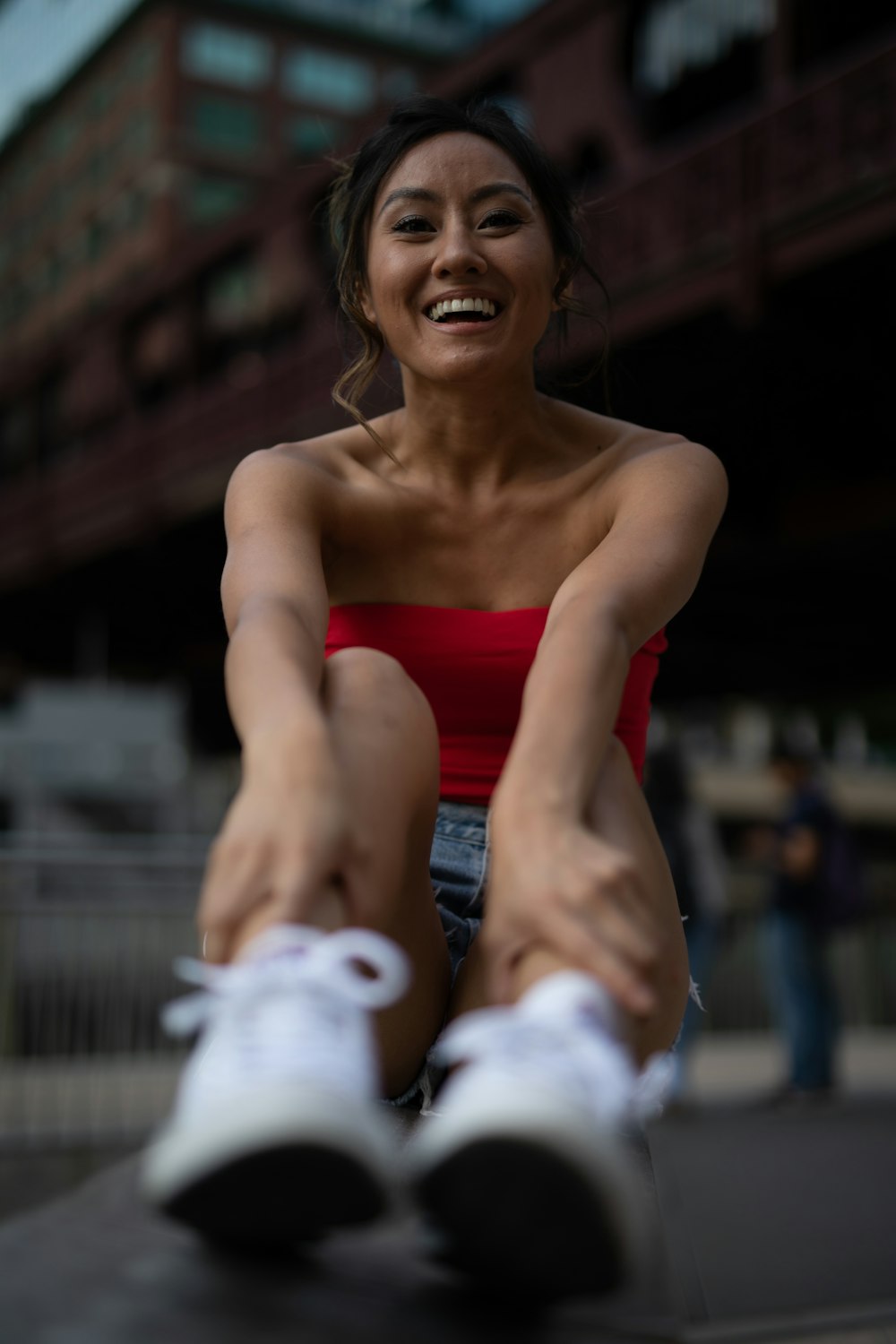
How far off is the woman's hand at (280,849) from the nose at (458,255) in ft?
2.67

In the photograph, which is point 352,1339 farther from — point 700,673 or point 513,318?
point 700,673

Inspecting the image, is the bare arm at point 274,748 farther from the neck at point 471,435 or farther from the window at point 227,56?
the window at point 227,56

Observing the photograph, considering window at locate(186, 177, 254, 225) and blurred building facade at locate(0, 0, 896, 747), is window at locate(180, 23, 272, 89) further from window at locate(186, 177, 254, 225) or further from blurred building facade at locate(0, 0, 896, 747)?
blurred building facade at locate(0, 0, 896, 747)

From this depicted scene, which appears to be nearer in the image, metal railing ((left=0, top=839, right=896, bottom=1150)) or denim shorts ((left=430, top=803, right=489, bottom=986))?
denim shorts ((left=430, top=803, right=489, bottom=986))

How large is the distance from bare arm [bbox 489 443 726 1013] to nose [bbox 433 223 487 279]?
412 mm

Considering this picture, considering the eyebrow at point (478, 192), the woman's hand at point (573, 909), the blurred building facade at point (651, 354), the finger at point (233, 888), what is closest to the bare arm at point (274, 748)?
the finger at point (233, 888)

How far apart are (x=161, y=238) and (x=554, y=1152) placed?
204ft

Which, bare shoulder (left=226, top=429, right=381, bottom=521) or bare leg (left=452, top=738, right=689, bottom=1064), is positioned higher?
bare shoulder (left=226, top=429, right=381, bottom=521)

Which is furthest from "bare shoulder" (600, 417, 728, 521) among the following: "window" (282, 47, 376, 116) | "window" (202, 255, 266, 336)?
"window" (282, 47, 376, 116)

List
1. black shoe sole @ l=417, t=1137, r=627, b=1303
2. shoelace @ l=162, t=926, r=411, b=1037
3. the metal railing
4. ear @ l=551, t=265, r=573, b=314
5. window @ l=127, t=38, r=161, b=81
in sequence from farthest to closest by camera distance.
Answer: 1. window @ l=127, t=38, r=161, b=81
2. the metal railing
3. ear @ l=551, t=265, r=573, b=314
4. shoelace @ l=162, t=926, r=411, b=1037
5. black shoe sole @ l=417, t=1137, r=627, b=1303

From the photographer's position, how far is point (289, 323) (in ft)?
89.8

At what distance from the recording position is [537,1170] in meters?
0.96

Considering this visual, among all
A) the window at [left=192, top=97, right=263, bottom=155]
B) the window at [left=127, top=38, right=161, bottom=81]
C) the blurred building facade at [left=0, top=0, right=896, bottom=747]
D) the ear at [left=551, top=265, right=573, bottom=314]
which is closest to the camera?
the ear at [left=551, top=265, right=573, bottom=314]

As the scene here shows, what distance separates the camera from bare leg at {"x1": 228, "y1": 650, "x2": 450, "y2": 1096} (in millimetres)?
1265
